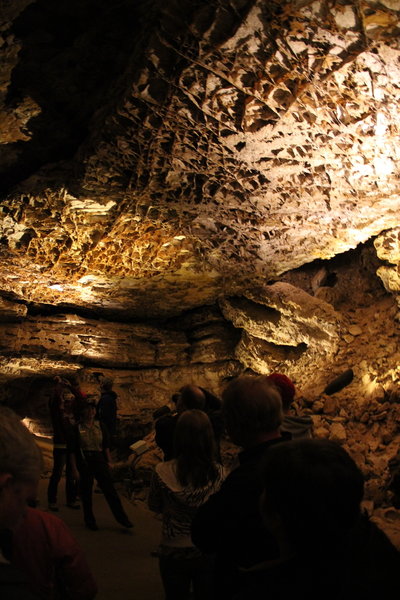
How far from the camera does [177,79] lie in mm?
3598

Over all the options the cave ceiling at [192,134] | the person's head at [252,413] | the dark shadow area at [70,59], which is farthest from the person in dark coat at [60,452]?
the person's head at [252,413]

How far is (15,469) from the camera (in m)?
1.39

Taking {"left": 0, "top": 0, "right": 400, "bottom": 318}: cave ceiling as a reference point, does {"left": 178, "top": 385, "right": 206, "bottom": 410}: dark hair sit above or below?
below

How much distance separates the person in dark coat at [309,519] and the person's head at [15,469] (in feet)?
2.34

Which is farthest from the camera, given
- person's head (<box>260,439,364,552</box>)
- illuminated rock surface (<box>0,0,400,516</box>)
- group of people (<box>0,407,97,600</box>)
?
illuminated rock surface (<box>0,0,400,516</box>)

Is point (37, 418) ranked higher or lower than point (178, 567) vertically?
lower

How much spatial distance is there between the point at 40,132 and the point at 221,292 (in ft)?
13.8

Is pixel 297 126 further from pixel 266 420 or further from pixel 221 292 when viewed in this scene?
pixel 221 292

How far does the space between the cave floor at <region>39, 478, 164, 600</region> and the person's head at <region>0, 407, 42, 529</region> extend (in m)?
2.40

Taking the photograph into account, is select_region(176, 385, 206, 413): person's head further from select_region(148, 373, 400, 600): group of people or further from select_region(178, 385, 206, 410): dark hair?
select_region(148, 373, 400, 600): group of people

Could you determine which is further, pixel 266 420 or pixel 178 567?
pixel 178 567

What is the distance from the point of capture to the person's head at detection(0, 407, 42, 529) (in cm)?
137

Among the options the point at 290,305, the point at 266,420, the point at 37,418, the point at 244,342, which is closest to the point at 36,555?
the point at 266,420

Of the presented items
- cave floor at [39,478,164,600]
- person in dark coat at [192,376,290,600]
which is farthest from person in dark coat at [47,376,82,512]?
person in dark coat at [192,376,290,600]
